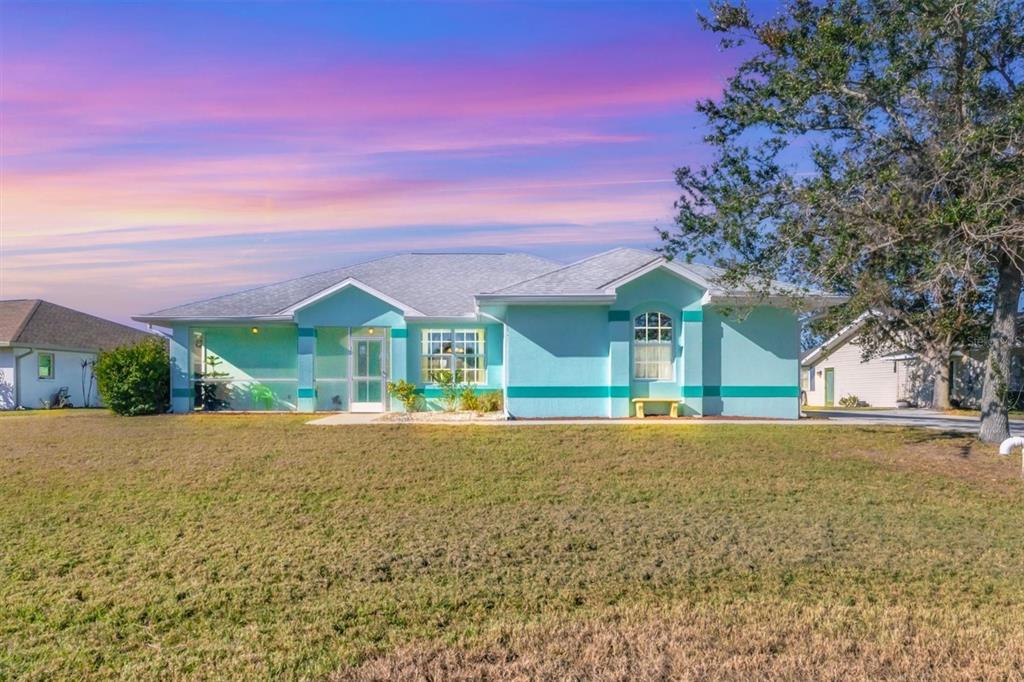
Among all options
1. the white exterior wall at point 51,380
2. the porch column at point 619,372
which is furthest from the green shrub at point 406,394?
the white exterior wall at point 51,380

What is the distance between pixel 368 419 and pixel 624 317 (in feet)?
21.5

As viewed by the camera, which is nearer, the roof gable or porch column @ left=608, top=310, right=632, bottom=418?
porch column @ left=608, top=310, right=632, bottom=418

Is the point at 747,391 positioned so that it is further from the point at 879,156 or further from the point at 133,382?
the point at 133,382

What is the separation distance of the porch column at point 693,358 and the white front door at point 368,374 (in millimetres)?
8313

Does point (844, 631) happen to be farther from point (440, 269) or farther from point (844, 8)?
point (440, 269)

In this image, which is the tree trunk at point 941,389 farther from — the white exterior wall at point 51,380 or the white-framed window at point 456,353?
the white exterior wall at point 51,380

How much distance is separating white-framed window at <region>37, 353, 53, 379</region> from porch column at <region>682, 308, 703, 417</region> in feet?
82.7

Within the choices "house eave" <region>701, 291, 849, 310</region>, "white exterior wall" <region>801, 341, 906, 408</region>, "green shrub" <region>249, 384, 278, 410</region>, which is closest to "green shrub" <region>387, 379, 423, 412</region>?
"green shrub" <region>249, 384, 278, 410</region>

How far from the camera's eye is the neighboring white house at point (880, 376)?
106ft

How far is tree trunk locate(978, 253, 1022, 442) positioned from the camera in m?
16.2

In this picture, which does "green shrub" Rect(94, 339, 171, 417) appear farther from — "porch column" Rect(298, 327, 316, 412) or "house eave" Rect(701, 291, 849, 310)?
"house eave" Rect(701, 291, 849, 310)

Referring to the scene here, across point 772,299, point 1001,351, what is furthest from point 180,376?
point 1001,351

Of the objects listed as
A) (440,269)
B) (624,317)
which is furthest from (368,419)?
(440,269)

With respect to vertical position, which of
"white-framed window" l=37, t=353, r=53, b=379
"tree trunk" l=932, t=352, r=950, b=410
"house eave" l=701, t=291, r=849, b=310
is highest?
"house eave" l=701, t=291, r=849, b=310
